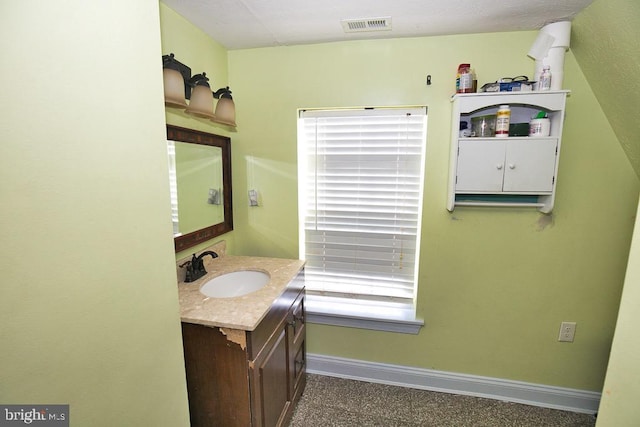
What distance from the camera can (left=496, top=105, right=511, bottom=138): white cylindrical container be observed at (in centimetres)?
153

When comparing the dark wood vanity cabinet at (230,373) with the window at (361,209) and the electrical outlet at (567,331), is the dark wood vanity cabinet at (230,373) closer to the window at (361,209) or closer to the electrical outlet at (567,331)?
the window at (361,209)

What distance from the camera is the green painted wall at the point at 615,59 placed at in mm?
1167

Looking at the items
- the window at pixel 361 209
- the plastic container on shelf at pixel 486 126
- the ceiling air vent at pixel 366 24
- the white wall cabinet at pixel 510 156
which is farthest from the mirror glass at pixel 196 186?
the plastic container on shelf at pixel 486 126

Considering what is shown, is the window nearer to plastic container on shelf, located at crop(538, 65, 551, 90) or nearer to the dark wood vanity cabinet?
plastic container on shelf, located at crop(538, 65, 551, 90)

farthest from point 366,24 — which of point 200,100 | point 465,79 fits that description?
point 200,100

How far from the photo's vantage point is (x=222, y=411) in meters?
1.21

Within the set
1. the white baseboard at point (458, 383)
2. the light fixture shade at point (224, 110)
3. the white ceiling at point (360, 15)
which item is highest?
the white ceiling at point (360, 15)

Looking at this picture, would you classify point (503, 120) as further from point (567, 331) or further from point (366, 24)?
point (567, 331)

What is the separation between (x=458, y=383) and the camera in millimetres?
1940

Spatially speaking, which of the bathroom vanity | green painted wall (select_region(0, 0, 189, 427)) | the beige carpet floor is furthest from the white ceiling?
the beige carpet floor

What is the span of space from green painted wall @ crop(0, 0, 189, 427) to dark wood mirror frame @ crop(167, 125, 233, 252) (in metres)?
0.74

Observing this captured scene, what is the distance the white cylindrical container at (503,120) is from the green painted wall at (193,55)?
1.63 m

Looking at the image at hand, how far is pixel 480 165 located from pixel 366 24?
100 cm

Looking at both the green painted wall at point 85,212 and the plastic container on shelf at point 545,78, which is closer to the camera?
the green painted wall at point 85,212
